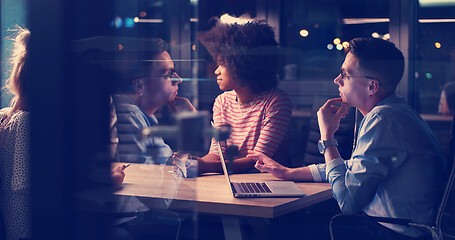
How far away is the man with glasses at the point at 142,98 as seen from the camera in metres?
1.54

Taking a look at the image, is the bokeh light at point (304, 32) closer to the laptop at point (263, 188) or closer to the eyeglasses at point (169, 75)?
the laptop at point (263, 188)

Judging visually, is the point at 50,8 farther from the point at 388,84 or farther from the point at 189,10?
the point at 388,84

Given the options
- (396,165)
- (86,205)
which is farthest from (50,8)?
(396,165)

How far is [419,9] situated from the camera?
232 cm

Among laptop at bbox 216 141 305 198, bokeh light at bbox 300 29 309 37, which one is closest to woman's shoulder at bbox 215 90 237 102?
laptop at bbox 216 141 305 198

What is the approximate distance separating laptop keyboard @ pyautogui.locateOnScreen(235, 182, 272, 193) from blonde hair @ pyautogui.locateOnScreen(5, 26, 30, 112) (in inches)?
32.9

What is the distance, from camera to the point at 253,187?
185 cm

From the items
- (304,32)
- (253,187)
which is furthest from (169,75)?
(304,32)

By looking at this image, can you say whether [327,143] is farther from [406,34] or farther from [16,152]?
[16,152]

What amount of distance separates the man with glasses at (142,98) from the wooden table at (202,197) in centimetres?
7

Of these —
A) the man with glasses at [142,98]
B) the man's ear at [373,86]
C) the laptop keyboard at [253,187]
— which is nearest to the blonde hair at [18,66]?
the man with glasses at [142,98]

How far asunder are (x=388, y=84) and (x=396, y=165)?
330mm

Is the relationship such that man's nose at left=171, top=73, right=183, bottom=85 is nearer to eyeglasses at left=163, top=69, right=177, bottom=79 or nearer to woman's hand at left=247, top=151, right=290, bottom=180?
eyeglasses at left=163, top=69, right=177, bottom=79

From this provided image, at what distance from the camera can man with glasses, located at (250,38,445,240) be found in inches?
68.6
